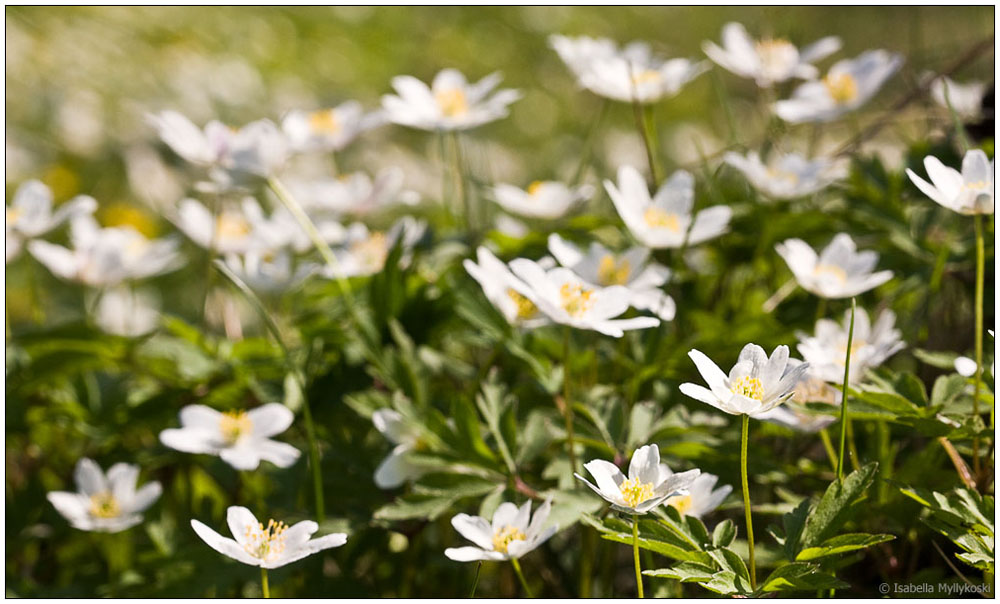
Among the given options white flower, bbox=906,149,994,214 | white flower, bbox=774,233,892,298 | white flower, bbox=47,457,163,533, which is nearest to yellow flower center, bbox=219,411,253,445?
white flower, bbox=47,457,163,533

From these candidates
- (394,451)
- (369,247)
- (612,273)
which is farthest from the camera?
(369,247)

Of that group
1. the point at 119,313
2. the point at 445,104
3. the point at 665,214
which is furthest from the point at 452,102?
the point at 119,313

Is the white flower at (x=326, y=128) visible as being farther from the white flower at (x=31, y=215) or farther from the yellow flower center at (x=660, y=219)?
the yellow flower center at (x=660, y=219)

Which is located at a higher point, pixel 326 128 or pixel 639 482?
pixel 326 128

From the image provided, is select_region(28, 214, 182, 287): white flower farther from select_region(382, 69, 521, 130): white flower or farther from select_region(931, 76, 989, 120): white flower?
select_region(931, 76, 989, 120): white flower

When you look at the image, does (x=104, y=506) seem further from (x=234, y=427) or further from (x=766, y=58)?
(x=766, y=58)

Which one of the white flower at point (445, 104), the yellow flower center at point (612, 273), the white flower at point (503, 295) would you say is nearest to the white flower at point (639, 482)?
the white flower at point (503, 295)

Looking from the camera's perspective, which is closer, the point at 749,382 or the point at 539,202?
the point at 749,382

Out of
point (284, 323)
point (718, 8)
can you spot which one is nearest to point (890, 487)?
point (284, 323)
